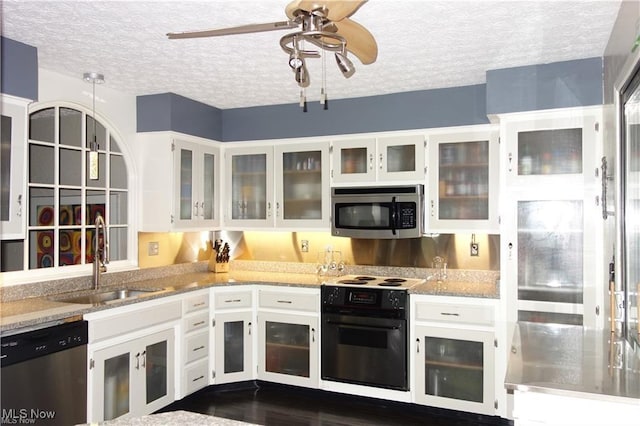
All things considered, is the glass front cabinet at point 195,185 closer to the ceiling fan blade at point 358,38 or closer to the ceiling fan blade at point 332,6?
the ceiling fan blade at point 358,38

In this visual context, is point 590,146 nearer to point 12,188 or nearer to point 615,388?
point 615,388

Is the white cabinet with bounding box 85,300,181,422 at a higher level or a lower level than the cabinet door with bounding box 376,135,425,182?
lower

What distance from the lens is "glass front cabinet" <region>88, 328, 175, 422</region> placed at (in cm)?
309

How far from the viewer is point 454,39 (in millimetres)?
2885

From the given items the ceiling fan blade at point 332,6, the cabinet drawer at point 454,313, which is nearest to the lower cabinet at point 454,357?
the cabinet drawer at point 454,313

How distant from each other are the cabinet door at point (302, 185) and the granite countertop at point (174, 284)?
52 cm

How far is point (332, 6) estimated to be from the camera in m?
1.55

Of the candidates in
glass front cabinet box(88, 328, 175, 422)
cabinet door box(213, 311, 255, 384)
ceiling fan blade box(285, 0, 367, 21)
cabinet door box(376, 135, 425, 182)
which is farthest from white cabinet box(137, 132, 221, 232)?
ceiling fan blade box(285, 0, 367, 21)

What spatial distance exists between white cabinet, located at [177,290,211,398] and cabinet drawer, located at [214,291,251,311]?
0.10 metres

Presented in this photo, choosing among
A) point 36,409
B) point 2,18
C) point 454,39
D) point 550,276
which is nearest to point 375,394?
point 550,276

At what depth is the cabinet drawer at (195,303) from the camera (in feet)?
12.8

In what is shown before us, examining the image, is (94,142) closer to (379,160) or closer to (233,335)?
(233,335)

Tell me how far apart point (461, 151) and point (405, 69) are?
85 centimetres

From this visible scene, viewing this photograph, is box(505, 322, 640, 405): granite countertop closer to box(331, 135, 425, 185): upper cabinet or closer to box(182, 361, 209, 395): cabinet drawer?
box(331, 135, 425, 185): upper cabinet
